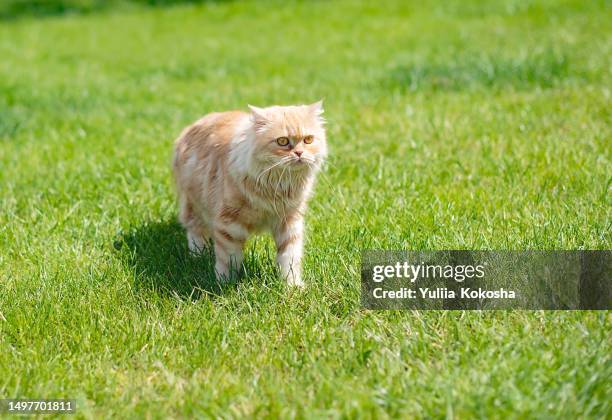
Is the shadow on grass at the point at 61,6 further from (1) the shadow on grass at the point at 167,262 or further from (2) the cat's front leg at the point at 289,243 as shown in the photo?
(2) the cat's front leg at the point at 289,243

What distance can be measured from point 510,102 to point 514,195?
236cm

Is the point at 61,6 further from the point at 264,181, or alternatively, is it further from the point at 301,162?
the point at 301,162

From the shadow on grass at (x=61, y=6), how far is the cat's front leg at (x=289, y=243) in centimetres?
1286

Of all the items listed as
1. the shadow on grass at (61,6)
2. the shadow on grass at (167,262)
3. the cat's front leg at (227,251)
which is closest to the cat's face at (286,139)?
the cat's front leg at (227,251)

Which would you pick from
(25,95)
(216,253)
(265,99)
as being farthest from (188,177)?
(25,95)

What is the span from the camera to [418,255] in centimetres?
372

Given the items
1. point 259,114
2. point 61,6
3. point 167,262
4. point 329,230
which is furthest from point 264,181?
point 61,6

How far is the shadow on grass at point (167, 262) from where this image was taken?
3738 mm

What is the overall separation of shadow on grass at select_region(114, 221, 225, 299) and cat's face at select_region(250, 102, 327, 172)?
2.33ft

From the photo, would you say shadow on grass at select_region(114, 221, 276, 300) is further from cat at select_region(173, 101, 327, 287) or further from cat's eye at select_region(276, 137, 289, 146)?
cat's eye at select_region(276, 137, 289, 146)

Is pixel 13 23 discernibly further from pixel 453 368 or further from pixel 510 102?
pixel 453 368

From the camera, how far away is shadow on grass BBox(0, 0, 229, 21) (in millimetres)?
16047

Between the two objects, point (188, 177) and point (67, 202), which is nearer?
point (188, 177)

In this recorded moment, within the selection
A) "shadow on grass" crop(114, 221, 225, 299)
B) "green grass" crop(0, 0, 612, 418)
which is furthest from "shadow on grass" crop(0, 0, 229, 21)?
"shadow on grass" crop(114, 221, 225, 299)
